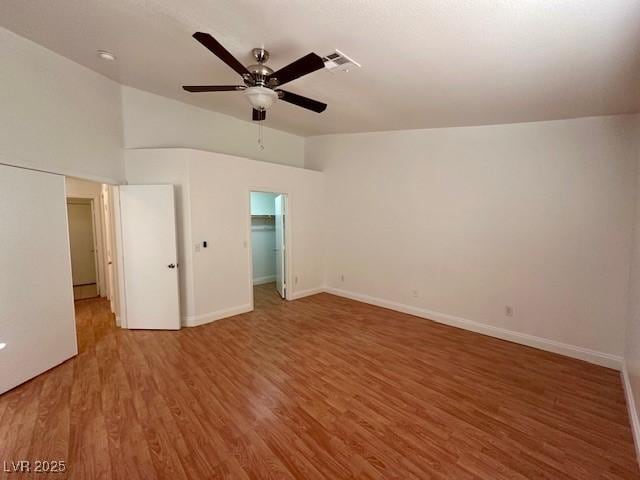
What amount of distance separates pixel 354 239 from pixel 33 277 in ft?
14.5

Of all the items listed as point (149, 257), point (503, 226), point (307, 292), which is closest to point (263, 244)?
point (307, 292)

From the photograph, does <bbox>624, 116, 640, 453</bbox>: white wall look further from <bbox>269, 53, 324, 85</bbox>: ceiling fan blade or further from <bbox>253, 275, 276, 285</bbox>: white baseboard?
<bbox>253, 275, 276, 285</bbox>: white baseboard

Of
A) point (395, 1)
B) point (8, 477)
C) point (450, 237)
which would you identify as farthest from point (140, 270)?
point (450, 237)

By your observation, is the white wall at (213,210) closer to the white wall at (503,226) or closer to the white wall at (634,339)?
the white wall at (503,226)

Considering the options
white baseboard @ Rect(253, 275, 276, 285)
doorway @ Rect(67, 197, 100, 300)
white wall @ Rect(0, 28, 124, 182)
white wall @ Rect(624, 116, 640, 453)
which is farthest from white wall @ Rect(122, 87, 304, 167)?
white wall @ Rect(624, 116, 640, 453)

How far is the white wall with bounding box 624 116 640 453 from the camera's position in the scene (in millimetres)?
2193

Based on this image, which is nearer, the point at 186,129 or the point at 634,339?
the point at 634,339

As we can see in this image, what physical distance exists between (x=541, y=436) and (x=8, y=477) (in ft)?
11.8

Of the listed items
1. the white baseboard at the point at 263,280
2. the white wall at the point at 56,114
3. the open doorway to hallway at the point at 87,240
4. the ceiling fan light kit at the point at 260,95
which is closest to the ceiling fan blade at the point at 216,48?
the ceiling fan light kit at the point at 260,95

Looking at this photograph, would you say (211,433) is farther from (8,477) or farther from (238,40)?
(238,40)

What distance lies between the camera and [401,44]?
225 centimetres

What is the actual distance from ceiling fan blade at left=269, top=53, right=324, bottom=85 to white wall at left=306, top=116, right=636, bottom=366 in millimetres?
2901

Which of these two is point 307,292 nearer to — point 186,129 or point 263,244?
point 263,244

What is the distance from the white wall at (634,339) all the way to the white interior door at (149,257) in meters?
4.80
